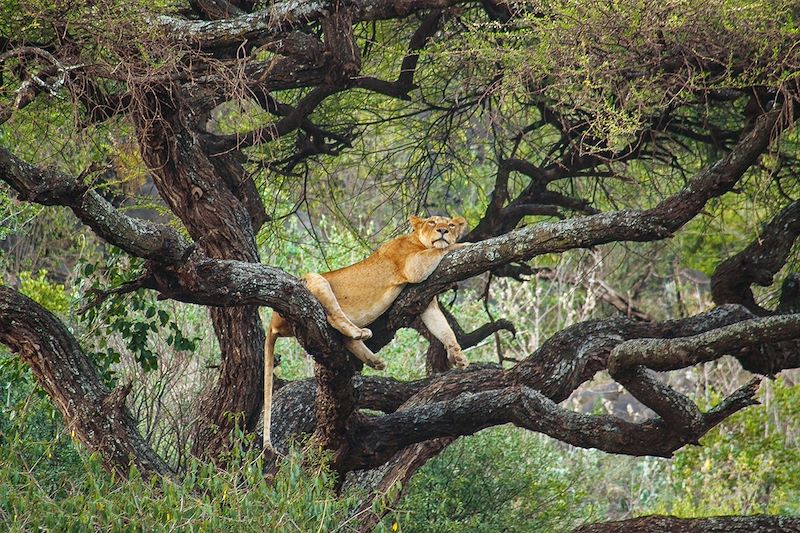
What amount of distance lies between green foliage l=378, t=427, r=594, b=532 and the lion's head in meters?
2.60

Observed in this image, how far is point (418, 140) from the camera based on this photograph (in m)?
10.2

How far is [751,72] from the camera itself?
24.7ft

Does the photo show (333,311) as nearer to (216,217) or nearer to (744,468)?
(216,217)

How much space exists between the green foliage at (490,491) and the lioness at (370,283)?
261 cm

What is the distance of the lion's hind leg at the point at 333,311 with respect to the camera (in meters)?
7.35

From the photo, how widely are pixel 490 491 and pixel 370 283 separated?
12.0 feet

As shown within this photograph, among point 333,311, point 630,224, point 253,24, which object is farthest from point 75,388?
point 630,224

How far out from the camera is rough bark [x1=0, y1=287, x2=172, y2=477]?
23.2ft

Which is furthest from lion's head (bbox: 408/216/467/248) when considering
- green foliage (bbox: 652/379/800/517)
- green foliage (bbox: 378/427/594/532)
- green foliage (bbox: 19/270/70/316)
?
green foliage (bbox: 652/379/800/517)

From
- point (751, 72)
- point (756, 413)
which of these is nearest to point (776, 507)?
point (756, 413)

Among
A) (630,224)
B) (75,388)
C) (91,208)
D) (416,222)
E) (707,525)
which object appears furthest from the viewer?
(416,222)

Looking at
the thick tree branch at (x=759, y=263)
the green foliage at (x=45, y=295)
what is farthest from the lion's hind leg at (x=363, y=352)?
the green foliage at (x=45, y=295)

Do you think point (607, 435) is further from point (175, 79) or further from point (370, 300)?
point (175, 79)

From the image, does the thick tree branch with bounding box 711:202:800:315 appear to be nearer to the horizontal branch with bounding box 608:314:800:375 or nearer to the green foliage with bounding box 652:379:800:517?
the horizontal branch with bounding box 608:314:800:375
